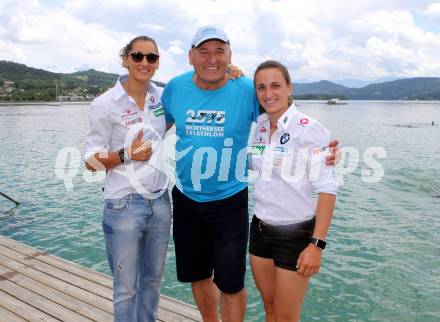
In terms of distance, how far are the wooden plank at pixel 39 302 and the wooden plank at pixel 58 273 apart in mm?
564

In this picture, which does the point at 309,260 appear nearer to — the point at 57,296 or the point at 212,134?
the point at 212,134

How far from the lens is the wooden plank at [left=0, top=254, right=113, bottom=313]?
5.48 m

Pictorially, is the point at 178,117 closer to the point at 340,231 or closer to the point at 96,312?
the point at 96,312

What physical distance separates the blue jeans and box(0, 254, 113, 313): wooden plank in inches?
67.8

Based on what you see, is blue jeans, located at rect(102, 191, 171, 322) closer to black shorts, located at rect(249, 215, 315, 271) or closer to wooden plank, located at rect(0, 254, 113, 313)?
black shorts, located at rect(249, 215, 315, 271)

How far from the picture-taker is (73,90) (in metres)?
182

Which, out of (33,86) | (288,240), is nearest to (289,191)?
(288,240)

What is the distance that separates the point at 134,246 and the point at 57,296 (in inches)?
111

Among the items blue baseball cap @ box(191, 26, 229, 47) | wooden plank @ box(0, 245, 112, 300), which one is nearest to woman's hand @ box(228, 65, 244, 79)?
blue baseball cap @ box(191, 26, 229, 47)

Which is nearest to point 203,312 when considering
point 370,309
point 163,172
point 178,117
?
point 163,172

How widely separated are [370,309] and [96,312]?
6.11 meters

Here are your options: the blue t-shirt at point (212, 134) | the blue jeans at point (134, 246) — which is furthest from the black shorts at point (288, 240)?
the blue jeans at point (134, 246)

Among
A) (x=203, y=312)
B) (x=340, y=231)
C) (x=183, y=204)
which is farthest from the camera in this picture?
(x=340, y=231)

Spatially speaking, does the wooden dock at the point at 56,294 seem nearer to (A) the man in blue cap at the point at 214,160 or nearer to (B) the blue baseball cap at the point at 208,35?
(A) the man in blue cap at the point at 214,160
